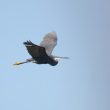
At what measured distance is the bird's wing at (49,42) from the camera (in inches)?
1758

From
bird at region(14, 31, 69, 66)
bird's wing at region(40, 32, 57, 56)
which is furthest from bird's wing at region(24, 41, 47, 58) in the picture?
bird's wing at region(40, 32, 57, 56)

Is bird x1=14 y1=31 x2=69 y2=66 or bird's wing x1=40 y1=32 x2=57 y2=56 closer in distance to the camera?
bird x1=14 y1=31 x2=69 y2=66

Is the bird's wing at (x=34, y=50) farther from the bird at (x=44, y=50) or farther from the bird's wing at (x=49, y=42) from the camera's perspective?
the bird's wing at (x=49, y=42)

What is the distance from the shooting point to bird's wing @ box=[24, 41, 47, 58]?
37638mm

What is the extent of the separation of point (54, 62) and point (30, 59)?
1.78 m

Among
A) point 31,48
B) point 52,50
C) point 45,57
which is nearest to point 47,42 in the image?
point 52,50

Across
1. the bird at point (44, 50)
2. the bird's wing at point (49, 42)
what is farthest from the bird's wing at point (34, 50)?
the bird's wing at point (49, 42)

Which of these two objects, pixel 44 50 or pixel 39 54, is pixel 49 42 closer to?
pixel 44 50

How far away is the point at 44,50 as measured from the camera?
4069 centimetres

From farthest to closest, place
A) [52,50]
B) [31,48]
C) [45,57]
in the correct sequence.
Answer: [52,50] < [45,57] < [31,48]

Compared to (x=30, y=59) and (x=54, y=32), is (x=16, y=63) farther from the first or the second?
(x=54, y=32)

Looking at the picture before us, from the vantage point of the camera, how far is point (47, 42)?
45719 millimetres

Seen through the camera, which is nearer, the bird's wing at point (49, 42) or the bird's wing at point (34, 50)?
the bird's wing at point (34, 50)

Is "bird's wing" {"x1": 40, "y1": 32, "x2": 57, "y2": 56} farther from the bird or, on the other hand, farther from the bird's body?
the bird's body
